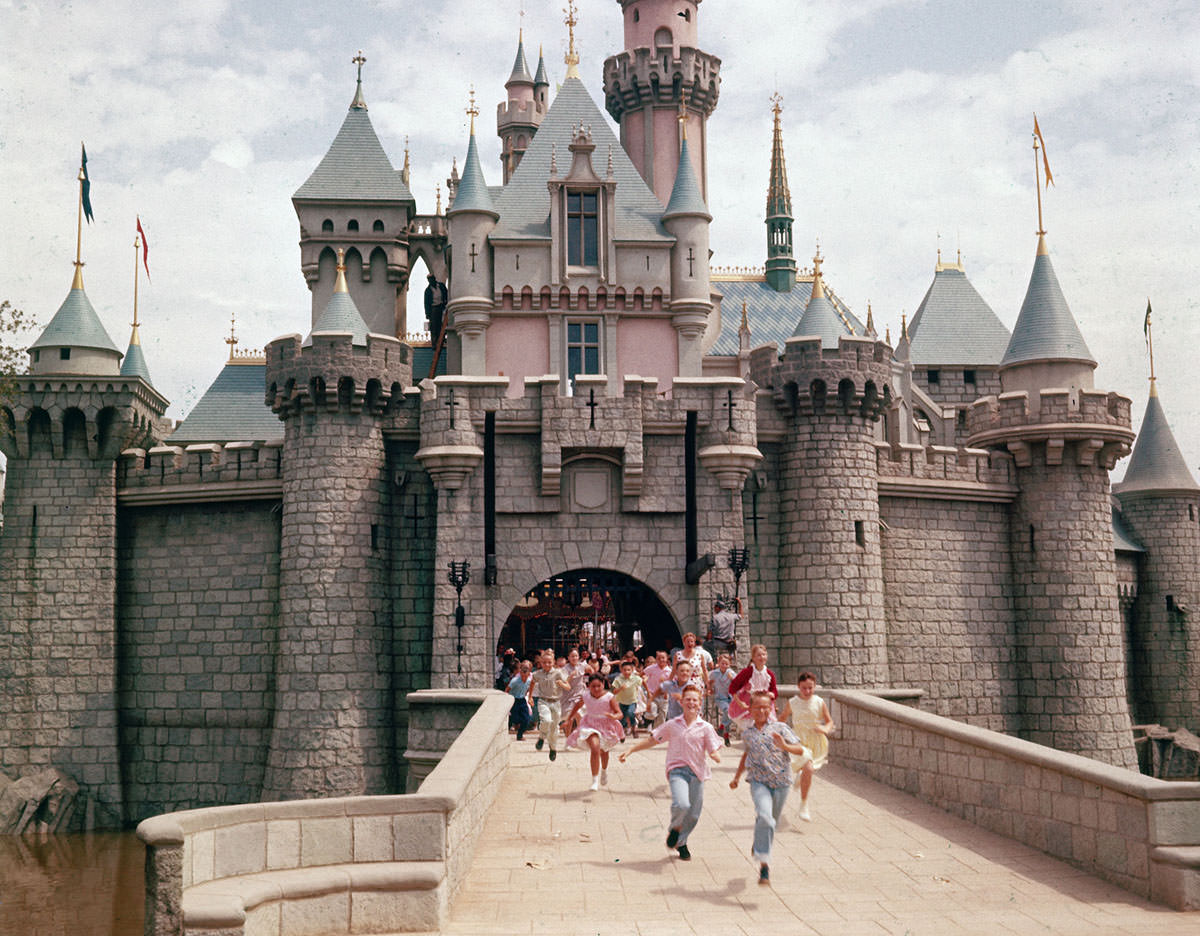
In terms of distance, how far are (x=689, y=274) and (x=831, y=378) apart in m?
6.54

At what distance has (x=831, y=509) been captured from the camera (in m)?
25.0

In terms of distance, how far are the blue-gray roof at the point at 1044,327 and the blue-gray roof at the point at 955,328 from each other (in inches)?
476

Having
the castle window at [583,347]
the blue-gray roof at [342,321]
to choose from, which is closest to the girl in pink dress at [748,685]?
the blue-gray roof at [342,321]

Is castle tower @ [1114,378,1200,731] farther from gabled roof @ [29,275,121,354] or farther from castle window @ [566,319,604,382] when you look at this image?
gabled roof @ [29,275,121,354]

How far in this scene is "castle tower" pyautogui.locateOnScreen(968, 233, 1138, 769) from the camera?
27.3m

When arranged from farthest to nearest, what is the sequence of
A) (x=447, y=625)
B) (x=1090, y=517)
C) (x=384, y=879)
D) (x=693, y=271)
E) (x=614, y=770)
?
(x=693, y=271)
(x=1090, y=517)
(x=447, y=625)
(x=614, y=770)
(x=384, y=879)

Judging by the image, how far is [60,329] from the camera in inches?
1145

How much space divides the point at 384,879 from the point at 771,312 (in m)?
36.3

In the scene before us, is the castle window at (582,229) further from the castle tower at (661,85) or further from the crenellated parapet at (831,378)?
the castle tower at (661,85)

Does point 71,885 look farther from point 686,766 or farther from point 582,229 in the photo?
point 582,229

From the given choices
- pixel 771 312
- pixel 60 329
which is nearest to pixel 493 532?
pixel 60 329

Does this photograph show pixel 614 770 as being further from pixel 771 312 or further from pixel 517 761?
pixel 771 312

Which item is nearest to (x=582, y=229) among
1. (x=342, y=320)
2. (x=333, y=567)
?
Result: (x=342, y=320)

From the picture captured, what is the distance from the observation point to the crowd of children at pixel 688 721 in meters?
11.4
